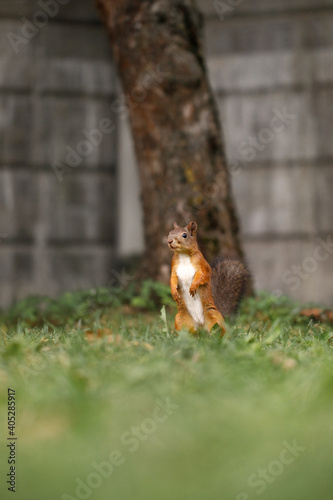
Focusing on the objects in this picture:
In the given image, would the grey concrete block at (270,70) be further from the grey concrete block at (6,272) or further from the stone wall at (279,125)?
the grey concrete block at (6,272)

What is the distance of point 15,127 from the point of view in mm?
6289

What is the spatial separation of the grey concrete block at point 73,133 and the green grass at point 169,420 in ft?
13.5

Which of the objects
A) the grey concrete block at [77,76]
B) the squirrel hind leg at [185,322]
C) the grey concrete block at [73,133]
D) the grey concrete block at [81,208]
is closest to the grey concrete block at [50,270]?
the grey concrete block at [81,208]

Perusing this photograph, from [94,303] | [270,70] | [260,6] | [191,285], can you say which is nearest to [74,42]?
[260,6]

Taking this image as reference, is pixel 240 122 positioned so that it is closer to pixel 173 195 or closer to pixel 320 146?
pixel 320 146

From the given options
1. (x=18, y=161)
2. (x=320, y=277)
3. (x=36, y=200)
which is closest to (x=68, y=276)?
(x=36, y=200)

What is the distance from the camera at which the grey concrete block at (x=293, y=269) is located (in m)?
6.14

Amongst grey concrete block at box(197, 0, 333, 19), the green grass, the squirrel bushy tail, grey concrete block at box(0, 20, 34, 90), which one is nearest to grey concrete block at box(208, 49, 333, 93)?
grey concrete block at box(197, 0, 333, 19)

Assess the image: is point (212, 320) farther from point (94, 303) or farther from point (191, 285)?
point (94, 303)

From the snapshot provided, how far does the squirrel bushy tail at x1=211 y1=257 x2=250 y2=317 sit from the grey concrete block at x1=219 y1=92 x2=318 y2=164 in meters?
3.31

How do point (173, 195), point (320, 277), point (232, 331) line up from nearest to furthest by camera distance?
1. point (232, 331)
2. point (173, 195)
3. point (320, 277)

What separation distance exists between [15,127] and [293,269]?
3.18 meters

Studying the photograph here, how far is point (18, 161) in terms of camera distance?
20.6 feet

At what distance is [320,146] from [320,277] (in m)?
1.33
